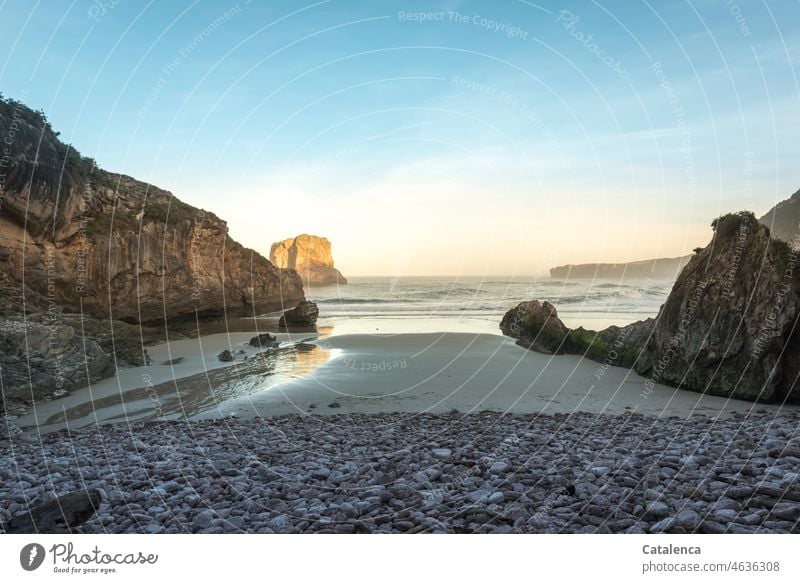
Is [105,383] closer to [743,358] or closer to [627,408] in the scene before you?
[627,408]

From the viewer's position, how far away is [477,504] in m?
4.99

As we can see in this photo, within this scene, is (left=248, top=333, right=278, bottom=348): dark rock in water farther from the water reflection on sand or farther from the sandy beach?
the sandy beach

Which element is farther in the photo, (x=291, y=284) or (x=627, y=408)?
(x=291, y=284)

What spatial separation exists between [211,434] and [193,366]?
9.19 metres

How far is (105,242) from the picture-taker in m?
25.5

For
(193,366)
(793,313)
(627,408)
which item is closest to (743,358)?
(793,313)

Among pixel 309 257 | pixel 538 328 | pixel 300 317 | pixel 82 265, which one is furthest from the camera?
pixel 309 257

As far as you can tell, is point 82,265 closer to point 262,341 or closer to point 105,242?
point 105,242
